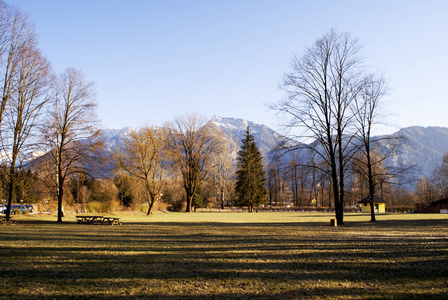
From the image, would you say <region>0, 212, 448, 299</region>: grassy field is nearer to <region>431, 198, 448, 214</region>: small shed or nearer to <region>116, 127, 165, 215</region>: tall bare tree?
<region>116, 127, 165, 215</region>: tall bare tree

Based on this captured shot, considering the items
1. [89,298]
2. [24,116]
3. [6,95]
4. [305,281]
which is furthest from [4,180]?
[305,281]

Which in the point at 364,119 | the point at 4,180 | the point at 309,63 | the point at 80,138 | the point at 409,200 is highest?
the point at 309,63

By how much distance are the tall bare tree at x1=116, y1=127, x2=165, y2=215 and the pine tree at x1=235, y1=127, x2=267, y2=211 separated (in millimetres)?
21306

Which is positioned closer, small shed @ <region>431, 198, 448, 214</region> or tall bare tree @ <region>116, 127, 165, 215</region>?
tall bare tree @ <region>116, 127, 165, 215</region>

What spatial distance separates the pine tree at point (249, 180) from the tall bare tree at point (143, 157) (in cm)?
2131

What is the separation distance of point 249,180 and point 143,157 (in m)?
25.9

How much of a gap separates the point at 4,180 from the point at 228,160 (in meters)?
57.3

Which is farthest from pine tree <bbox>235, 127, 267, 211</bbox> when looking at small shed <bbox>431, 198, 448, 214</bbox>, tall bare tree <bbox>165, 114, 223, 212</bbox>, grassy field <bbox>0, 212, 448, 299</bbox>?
grassy field <bbox>0, 212, 448, 299</bbox>

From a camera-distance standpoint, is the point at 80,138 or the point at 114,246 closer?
the point at 114,246

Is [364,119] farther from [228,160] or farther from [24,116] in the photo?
[228,160]

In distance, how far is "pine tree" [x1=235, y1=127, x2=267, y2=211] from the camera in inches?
2643

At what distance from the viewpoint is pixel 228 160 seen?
7812 centimetres

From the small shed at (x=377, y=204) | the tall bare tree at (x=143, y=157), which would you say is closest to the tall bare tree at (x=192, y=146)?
the tall bare tree at (x=143, y=157)

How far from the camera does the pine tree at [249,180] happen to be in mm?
67125
